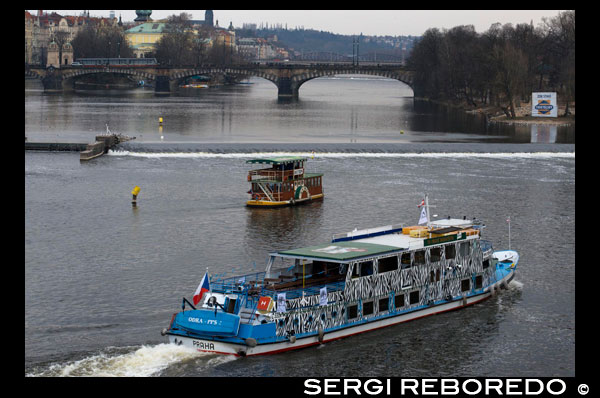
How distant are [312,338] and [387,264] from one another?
17.7ft

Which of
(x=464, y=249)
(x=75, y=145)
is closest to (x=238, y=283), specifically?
(x=464, y=249)

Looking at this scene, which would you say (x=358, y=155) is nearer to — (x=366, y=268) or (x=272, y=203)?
(x=272, y=203)

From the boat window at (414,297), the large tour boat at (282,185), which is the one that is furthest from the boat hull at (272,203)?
the boat window at (414,297)

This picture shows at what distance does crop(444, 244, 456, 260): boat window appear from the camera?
4617 centimetres

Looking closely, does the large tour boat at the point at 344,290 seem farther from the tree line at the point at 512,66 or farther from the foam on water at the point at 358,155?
the tree line at the point at 512,66

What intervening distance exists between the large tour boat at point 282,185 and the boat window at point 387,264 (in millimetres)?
28872

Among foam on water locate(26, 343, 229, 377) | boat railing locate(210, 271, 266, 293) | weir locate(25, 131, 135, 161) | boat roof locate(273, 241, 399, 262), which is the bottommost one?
foam on water locate(26, 343, 229, 377)

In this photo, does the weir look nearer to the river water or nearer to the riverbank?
the river water

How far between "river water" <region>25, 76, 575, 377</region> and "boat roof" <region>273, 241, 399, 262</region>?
3.32 metres

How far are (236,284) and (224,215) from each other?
27493 mm

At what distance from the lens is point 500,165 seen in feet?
320

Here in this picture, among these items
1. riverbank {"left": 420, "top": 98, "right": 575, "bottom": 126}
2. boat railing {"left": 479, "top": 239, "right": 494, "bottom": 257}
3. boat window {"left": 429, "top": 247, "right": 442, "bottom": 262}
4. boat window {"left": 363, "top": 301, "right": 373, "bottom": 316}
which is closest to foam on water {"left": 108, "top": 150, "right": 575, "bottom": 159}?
riverbank {"left": 420, "top": 98, "right": 575, "bottom": 126}

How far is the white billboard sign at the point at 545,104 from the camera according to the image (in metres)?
149
